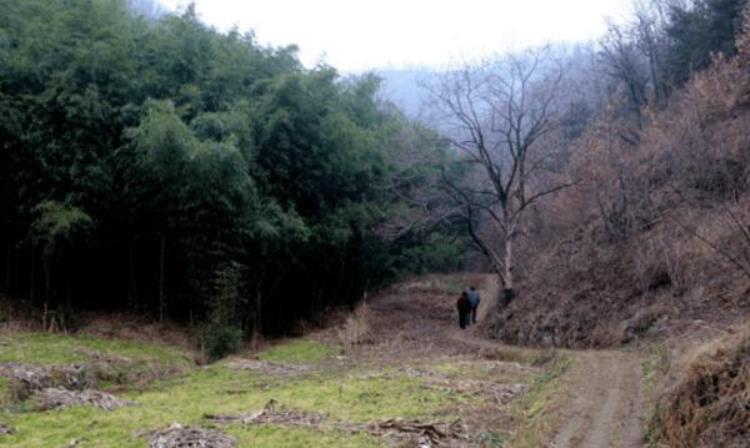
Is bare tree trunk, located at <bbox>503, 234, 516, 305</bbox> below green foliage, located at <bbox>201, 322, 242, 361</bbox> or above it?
above

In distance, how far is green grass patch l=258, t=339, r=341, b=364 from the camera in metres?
16.6

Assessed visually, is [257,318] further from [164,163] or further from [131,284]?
[164,163]

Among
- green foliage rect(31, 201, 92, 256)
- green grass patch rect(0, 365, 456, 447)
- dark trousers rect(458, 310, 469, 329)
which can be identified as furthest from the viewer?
dark trousers rect(458, 310, 469, 329)

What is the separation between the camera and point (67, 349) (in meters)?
Result: 14.2

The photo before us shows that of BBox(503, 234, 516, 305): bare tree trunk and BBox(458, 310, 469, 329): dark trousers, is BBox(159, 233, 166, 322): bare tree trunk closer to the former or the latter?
BBox(458, 310, 469, 329): dark trousers

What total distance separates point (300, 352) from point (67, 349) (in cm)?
563

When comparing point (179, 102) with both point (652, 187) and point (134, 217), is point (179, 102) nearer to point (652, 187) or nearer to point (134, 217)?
point (134, 217)

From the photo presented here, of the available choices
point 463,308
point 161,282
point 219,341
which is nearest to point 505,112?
point 463,308

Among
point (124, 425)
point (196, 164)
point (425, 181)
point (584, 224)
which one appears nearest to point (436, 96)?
point (425, 181)

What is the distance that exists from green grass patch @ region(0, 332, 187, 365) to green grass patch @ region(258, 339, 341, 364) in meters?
2.12

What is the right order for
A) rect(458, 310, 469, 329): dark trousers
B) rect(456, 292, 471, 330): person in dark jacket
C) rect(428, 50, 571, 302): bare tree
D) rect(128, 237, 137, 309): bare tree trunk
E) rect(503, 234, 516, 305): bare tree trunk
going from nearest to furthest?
1. rect(128, 237, 137, 309): bare tree trunk
2. rect(503, 234, 516, 305): bare tree trunk
3. rect(428, 50, 571, 302): bare tree
4. rect(456, 292, 471, 330): person in dark jacket
5. rect(458, 310, 469, 329): dark trousers

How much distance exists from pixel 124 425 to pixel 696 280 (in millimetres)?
11891

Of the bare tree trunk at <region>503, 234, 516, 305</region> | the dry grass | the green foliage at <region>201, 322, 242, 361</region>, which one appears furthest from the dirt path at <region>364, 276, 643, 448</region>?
the green foliage at <region>201, 322, 242, 361</region>

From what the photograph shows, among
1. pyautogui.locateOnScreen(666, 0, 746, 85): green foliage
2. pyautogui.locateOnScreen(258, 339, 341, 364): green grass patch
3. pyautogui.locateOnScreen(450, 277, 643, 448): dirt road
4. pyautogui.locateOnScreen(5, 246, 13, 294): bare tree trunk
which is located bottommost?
pyautogui.locateOnScreen(258, 339, 341, 364): green grass patch
